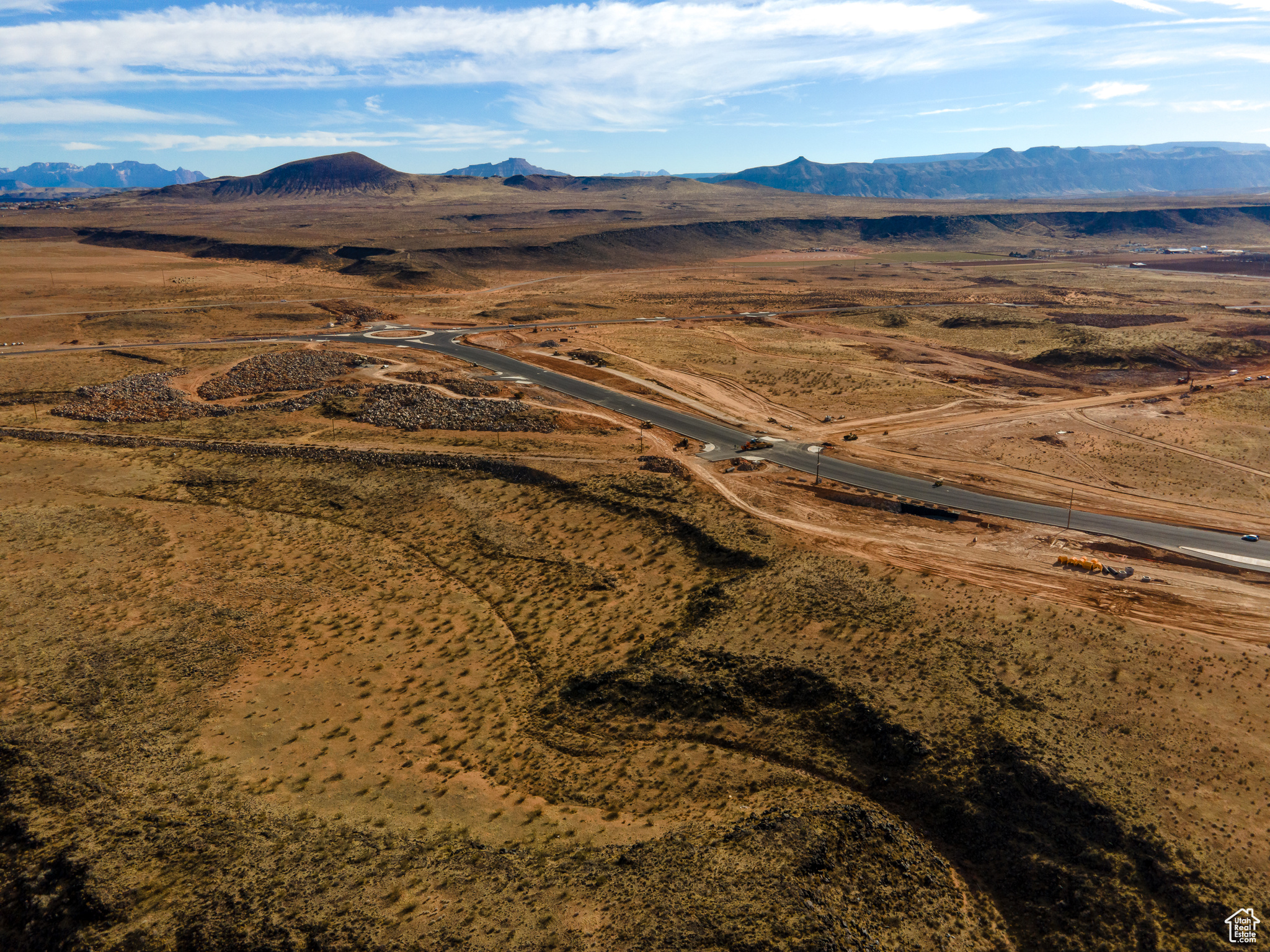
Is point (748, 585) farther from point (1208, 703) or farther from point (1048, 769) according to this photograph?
point (1208, 703)

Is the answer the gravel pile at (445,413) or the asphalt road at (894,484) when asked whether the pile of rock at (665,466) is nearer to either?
the asphalt road at (894,484)

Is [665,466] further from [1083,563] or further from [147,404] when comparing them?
[147,404]

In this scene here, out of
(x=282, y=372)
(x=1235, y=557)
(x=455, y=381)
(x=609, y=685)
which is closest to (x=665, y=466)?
(x=609, y=685)

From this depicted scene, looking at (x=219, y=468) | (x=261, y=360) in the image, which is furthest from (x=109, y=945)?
(x=261, y=360)

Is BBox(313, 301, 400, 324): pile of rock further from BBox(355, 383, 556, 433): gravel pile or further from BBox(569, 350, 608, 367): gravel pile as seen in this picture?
BBox(355, 383, 556, 433): gravel pile

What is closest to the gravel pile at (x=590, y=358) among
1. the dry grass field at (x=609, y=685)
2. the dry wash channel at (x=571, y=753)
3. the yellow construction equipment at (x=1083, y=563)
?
the dry grass field at (x=609, y=685)

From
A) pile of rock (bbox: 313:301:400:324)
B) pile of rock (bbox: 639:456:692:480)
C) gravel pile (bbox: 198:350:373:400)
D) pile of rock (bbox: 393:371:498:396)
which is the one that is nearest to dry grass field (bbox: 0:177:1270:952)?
pile of rock (bbox: 639:456:692:480)

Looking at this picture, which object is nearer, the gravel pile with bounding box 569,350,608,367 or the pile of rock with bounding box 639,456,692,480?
the pile of rock with bounding box 639,456,692,480
